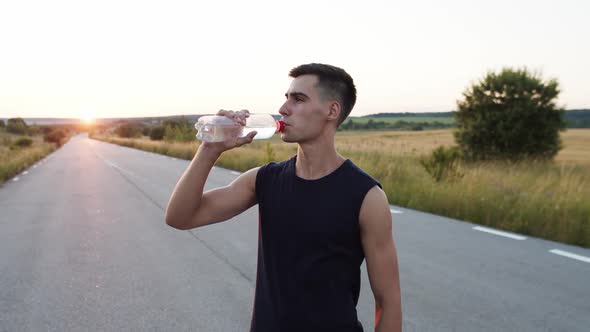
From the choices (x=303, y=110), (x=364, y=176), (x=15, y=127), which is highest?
(x=303, y=110)

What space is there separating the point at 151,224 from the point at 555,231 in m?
6.18

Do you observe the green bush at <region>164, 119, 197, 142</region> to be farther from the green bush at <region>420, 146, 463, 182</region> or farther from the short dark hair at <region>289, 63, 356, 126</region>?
the short dark hair at <region>289, 63, 356, 126</region>

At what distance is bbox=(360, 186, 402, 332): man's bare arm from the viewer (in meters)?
1.65

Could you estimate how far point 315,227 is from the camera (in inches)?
65.2

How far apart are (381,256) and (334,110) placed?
1.86ft

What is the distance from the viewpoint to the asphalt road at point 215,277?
4043mm

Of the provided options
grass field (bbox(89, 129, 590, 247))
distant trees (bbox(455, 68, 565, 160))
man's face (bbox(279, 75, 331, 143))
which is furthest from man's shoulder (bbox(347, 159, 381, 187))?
distant trees (bbox(455, 68, 565, 160))

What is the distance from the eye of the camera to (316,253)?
1682 mm

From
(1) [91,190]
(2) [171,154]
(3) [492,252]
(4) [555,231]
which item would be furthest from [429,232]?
(2) [171,154]

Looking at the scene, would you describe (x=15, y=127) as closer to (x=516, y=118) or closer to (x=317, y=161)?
(x=516, y=118)

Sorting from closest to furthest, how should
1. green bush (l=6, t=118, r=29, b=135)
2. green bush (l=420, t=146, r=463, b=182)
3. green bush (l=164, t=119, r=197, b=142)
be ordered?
green bush (l=420, t=146, r=463, b=182) → green bush (l=164, t=119, r=197, b=142) → green bush (l=6, t=118, r=29, b=135)

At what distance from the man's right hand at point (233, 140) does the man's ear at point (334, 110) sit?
0.30m

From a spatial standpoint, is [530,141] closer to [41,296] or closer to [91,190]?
[91,190]

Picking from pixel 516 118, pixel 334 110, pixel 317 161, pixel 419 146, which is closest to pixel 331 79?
pixel 334 110
